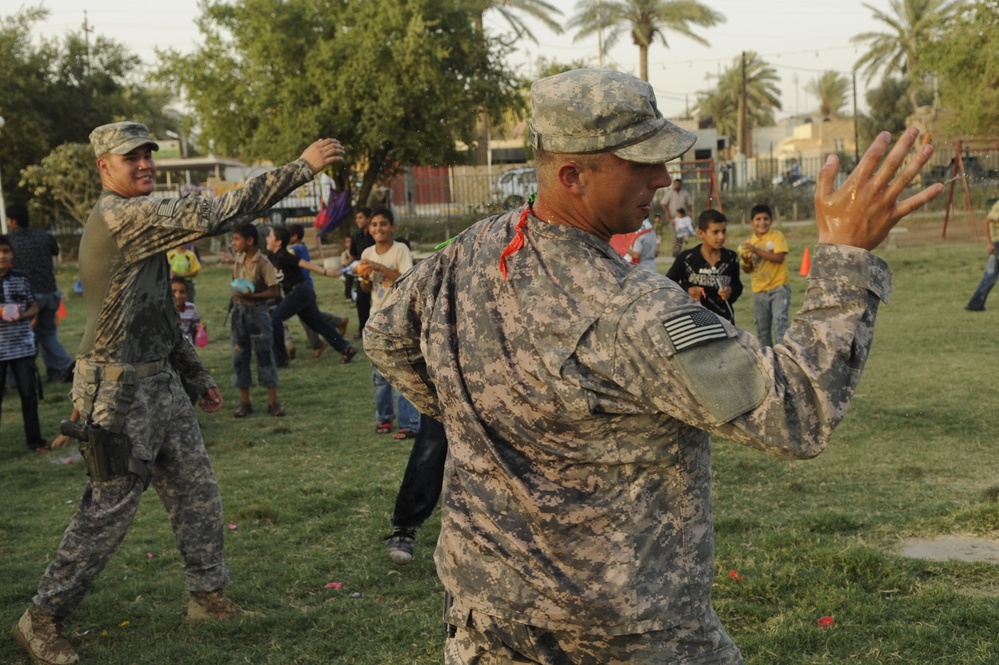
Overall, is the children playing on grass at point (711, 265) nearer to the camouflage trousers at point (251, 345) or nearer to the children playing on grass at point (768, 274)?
the children playing on grass at point (768, 274)

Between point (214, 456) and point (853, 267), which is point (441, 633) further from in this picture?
point (214, 456)

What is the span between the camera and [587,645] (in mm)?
2398

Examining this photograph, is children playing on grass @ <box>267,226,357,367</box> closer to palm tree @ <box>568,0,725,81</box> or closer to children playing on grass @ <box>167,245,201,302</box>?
children playing on grass @ <box>167,245,201,302</box>

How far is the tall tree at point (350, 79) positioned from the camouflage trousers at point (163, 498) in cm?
2497

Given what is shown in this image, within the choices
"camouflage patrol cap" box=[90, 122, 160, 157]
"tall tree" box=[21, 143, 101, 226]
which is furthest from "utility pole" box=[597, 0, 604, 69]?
"camouflage patrol cap" box=[90, 122, 160, 157]

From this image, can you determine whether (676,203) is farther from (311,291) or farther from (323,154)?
(323,154)

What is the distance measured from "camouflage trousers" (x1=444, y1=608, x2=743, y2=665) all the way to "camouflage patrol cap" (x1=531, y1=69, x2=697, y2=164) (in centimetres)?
102

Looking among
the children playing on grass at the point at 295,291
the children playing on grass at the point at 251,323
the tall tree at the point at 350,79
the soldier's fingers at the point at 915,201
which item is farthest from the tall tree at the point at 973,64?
the soldier's fingers at the point at 915,201

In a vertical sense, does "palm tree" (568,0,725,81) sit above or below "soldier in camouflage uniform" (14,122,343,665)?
above

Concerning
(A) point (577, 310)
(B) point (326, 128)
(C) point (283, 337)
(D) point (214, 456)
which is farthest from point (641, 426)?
(B) point (326, 128)

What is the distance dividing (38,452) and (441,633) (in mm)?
6072

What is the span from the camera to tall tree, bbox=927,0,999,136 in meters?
Result: 31.2

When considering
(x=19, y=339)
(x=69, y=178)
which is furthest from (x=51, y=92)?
(x=19, y=339)

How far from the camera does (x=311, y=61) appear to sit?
30953 mm
